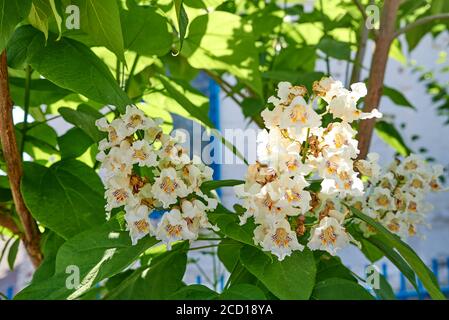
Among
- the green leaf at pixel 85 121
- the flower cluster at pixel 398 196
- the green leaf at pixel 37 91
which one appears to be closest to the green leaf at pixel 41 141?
the green leaf at pixel 37 91

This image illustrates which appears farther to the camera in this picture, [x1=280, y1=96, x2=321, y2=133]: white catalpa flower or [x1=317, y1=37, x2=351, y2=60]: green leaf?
[x1=317, y1=37, x2=351, y2=60]: green leaf

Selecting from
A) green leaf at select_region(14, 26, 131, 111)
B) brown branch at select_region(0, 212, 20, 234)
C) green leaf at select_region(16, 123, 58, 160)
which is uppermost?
green leaf at select_region(14, 26, 131, 111)

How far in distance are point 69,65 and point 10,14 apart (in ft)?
0.26

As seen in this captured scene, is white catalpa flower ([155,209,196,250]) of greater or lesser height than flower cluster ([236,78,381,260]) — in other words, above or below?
below

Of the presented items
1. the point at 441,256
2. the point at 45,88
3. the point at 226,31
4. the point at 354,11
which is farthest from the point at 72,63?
the point at 441,256

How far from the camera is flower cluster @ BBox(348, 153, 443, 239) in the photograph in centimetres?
64

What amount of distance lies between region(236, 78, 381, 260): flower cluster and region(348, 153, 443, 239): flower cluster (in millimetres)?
139

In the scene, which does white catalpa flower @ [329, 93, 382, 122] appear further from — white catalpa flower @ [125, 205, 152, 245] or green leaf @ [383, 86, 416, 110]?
green leaf @ [383, 86, 416, 110]

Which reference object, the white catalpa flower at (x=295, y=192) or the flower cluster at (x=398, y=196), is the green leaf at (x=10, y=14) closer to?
the white catalpa flower at (x=295, y=192)

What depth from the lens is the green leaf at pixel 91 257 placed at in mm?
494

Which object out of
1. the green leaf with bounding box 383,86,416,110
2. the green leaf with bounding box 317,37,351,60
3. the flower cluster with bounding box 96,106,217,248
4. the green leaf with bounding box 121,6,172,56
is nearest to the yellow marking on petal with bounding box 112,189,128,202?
the flower cluster with bounding box 96,106,217,248

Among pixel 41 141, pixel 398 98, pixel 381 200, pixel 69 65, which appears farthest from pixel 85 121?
pixel 398 98

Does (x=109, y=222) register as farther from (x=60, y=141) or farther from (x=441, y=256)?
(x=441, y=256)

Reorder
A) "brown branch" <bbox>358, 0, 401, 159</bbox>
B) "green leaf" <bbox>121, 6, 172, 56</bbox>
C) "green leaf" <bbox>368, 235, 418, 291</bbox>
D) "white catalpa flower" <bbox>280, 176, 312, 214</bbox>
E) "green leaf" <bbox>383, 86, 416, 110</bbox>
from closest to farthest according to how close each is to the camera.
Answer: "white catalpa flower" <bbox>280, 176, 312, 214</bbox>, "green leaf" <bbox>368, 235, 418, 291</bbox>, "green leaf" <bbox>121, 6, 172, 56</bbox>, "brown branch" <bbox>358, 0, 401, 159</bbox>, "green leaf" <bbox>383, 86, 416, 110</bbox>
